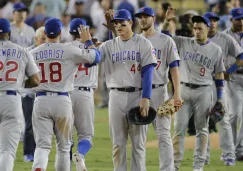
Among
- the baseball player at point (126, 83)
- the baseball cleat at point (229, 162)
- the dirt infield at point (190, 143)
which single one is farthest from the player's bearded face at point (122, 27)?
the dirt infield at point (190, 143)

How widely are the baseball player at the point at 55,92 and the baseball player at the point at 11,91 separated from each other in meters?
0.38

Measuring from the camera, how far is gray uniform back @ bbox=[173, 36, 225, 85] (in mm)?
11797

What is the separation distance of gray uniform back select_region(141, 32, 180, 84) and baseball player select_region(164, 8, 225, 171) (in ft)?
3.62

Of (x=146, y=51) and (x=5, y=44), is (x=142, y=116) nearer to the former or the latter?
(x=146, y=51)

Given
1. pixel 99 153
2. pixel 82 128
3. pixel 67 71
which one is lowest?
pixel 99 153

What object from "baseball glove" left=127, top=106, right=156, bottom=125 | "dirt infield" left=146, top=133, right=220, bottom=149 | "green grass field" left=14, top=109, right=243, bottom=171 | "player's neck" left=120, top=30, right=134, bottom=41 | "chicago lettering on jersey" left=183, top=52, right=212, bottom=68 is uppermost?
"player's neck" left=120, top=30, right=134, bottom=41

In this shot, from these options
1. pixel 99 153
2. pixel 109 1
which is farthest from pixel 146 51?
pixel 109 1

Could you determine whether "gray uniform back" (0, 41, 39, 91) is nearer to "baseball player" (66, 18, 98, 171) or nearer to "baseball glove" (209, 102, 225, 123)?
"baseball player" (66, 18, 98, 171)

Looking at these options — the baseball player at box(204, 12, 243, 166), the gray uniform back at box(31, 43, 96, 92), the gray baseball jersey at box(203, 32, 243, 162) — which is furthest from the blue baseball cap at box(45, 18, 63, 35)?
the gray baseball jersey at box(203, 32, 243, 162)

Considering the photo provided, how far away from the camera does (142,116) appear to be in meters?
9.80

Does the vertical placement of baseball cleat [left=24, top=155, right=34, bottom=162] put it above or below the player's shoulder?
below

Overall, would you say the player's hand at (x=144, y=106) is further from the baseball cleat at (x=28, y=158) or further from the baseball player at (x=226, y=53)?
the baseball cleat at (x=28, y=158)

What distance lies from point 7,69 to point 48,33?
0.78m

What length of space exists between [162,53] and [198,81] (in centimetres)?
125
